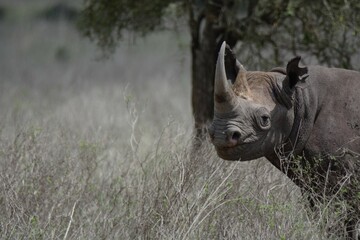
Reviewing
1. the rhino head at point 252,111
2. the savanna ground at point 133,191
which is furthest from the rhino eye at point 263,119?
the savanna ground at point 133,191

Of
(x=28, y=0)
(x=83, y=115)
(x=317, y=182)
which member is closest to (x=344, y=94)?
(x=317, y=182)

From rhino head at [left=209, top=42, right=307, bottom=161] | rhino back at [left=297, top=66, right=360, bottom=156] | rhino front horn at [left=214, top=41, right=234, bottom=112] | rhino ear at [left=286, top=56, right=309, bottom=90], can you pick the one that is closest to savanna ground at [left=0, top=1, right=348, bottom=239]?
rhino head at [left=209, top=42, right=307, bottom=161]

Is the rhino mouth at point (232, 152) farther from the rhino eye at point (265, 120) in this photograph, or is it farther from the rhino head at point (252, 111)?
the rhino eye at point (265, 120)

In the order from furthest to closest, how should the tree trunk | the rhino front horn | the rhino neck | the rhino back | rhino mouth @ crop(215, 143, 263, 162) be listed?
1. the tree trunk
2. the rhino neck
3. the rhino back
4. rhino mouth @ crop(215, 143, 263, 162)
5. the rhino front horn

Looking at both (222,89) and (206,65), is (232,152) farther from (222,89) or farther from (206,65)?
(206,65)

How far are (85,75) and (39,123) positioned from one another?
14560 mm

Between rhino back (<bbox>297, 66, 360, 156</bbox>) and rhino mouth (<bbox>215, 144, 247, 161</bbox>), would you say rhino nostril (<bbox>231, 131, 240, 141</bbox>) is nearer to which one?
rhino mouth (<bbox>215, 144, 247, 161</bbox>)

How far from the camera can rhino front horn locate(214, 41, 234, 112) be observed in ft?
23.6

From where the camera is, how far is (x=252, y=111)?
732cm

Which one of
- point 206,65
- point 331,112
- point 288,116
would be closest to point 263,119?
Answer: point 288,116

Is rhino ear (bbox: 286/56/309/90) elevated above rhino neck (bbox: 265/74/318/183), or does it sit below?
above

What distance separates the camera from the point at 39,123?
10.6 m

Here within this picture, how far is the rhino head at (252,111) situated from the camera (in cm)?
722

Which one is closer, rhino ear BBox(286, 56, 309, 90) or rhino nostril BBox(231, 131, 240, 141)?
rhino nostril BBox(231, 131, 240, 141)
